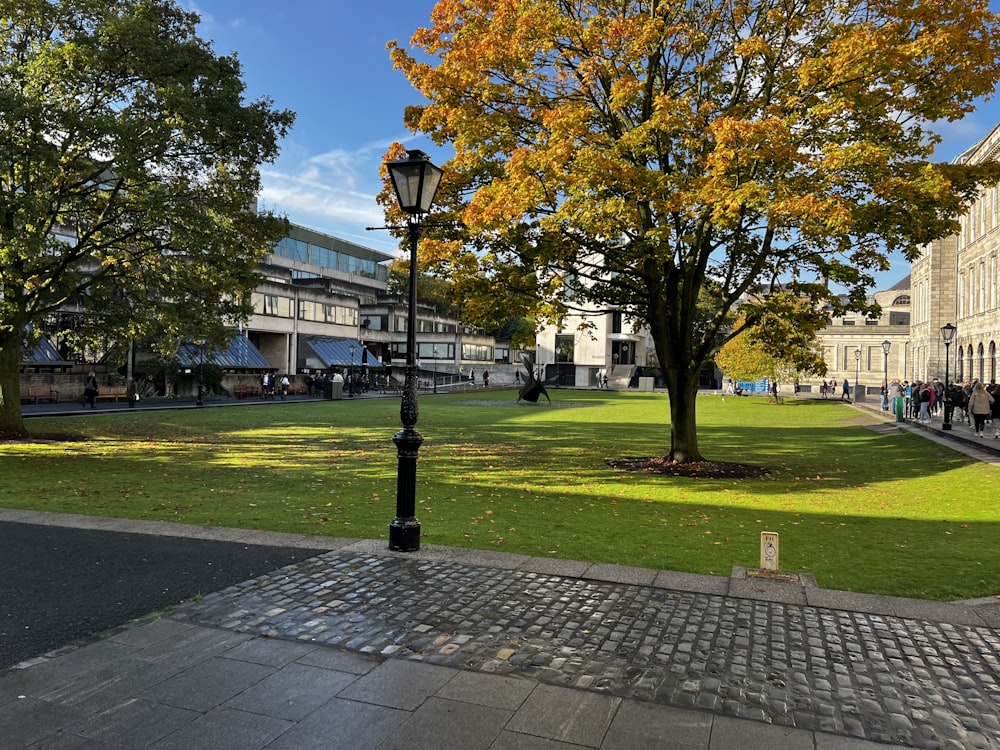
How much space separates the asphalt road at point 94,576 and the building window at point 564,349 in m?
85.8

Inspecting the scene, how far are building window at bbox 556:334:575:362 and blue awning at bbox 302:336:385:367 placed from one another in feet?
103

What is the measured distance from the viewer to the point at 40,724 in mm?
3793

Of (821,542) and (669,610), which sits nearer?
(669,610)

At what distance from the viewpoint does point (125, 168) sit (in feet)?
52.0

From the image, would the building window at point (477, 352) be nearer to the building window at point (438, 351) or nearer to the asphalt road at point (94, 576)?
the building window at point (438, 351)

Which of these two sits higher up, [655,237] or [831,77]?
[831,77]

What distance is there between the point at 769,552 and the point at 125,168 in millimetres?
15959

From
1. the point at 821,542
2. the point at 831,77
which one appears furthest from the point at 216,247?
the point at 821,542

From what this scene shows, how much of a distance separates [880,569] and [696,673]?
13.0ft

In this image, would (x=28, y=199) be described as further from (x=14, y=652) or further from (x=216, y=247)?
(x=14, y=652)

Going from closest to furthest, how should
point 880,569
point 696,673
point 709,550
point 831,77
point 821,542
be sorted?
point 696,673 < point 880,569 < point 709,550 < point 821,542 < point 831,77

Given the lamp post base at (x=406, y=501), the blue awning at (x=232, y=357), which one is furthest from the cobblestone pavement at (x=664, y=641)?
the blue awning at (x=232, y=357)

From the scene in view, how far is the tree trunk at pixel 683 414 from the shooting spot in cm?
1628

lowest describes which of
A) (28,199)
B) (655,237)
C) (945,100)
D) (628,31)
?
(655,237)
